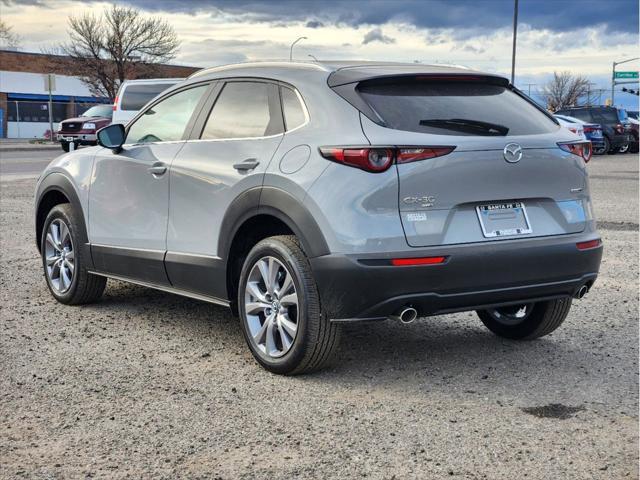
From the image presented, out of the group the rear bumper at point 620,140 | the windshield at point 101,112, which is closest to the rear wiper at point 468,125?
the windshield at point 101,112

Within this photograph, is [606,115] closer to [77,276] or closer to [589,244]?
[77,276]

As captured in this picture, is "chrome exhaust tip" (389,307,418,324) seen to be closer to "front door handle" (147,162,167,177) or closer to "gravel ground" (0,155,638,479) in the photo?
"gravel ground" (0,155,638,479)

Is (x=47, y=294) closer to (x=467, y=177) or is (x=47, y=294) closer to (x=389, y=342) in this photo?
(x=389, y=342)

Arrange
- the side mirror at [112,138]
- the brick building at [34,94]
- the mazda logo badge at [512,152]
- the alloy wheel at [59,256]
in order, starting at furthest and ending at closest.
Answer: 1. the brick building at [34,94]
2. the alloy wheel at [59,256]
3. the side mirror at [112,138]
4. the mazda logo badge at [512,152]

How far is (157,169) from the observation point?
595 cm

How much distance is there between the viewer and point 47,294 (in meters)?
7.43

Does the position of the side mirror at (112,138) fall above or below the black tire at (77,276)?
above

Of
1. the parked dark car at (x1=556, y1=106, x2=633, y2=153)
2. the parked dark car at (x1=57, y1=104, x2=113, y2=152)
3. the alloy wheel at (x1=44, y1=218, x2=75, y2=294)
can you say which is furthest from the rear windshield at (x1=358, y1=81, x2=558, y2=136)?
the parked dark car at (x1=556, y1=106, x2=633, y2=153)

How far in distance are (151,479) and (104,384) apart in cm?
140

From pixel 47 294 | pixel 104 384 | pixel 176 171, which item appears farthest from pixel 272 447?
pixel 47 294

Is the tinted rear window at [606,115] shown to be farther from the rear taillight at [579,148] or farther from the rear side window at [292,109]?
the rear side window at [292,109]

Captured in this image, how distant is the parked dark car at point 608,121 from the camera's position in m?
34.6

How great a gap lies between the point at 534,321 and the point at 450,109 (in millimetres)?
1697

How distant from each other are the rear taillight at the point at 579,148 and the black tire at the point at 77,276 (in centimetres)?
359
